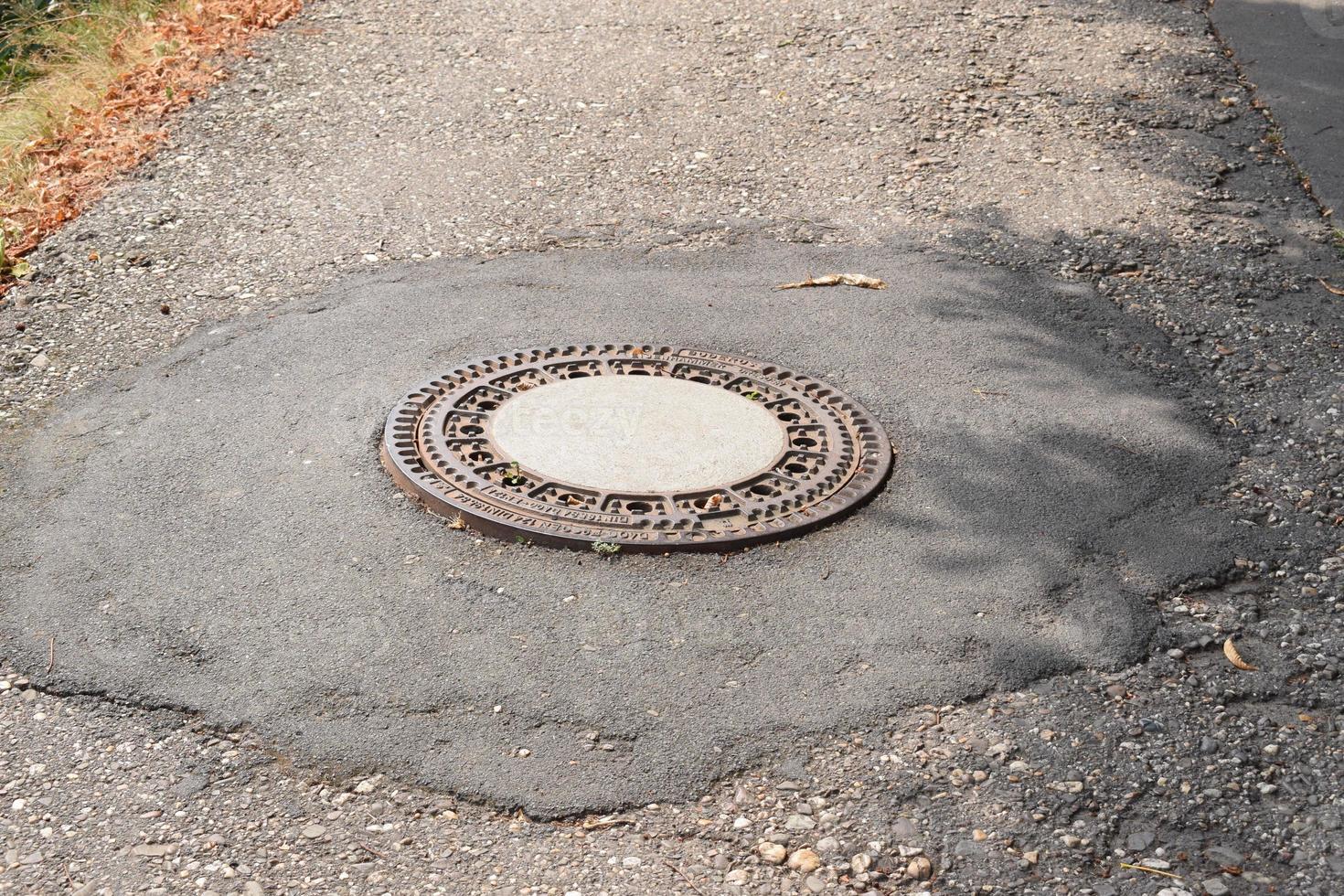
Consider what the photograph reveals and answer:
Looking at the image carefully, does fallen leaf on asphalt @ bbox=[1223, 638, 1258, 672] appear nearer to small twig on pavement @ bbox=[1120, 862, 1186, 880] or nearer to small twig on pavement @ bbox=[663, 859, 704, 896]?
small twig on pavement @ bbox=[1120, 862, 1186, 880]

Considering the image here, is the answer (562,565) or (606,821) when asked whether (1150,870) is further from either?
(562,565)

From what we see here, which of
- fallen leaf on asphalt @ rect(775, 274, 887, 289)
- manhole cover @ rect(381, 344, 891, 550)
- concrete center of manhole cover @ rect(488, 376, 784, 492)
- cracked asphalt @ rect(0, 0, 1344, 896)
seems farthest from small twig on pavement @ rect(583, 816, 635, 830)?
fallen leaf on asphalt @ rect(775, 274, 887, 289)

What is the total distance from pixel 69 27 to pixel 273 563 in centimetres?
643

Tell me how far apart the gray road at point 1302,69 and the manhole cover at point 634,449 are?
10.3 ft

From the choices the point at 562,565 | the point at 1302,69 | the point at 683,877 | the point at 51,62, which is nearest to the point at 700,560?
the point at 562,565

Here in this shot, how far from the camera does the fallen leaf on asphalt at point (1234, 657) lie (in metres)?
3.21

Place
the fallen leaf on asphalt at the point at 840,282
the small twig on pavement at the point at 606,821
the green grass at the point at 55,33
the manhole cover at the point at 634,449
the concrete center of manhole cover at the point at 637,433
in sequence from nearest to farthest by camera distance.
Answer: the small twig on pavement at the point at 606,821 → the manhole cover at the point at 634,449 → the concrete center of manhole cover at the point at 637,433 → the fallen leaf on asphalt at the point at 840,282 → the green grass at the point at 55,33

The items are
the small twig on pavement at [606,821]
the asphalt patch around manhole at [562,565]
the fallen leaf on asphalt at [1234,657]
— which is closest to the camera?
the small twig on pavement at [606,821]

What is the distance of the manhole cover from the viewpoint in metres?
3.71

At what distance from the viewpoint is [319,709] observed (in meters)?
3.01

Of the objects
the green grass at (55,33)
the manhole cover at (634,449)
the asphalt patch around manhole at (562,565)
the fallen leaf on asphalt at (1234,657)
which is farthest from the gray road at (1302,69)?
the green grass at (55,33)

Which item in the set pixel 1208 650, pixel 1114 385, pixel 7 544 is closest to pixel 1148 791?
pixel 1208 650

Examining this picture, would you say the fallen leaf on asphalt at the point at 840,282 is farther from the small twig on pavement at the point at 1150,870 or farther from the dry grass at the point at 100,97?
the dry grass at the point at 100,97

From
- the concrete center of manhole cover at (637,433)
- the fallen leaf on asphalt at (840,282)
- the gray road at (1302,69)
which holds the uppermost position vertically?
the gray road at (1302,69)
